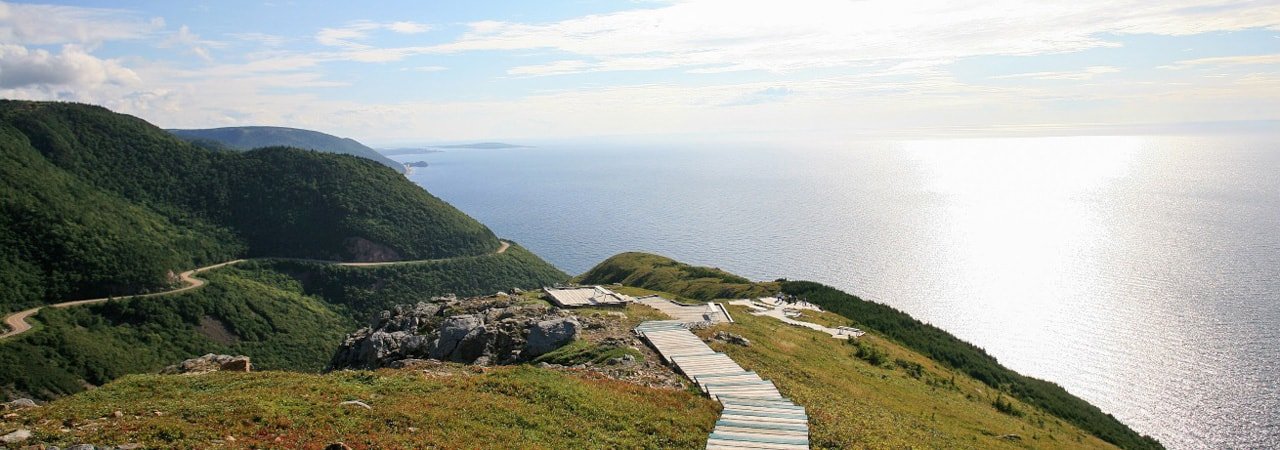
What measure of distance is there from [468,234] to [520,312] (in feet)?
336

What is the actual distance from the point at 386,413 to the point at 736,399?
34.5ft

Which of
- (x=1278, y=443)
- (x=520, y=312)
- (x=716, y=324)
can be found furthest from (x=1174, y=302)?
(x=520, y=312)

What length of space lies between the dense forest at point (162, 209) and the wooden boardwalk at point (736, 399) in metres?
91.0

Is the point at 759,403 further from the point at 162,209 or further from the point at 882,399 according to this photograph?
the point at 162,209

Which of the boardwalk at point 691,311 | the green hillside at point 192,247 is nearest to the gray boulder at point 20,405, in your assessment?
the boardwalk at point 691,311

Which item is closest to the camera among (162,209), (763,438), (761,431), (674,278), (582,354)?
(763,438)

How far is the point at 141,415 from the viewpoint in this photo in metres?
17.5

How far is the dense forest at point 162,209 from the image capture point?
3529 inches

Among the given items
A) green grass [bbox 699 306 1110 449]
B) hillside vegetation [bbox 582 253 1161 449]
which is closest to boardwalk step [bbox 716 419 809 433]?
green grass [bbox 699 306 1110 449]

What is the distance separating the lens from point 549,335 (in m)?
31.2

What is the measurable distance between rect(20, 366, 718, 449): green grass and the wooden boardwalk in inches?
30.1

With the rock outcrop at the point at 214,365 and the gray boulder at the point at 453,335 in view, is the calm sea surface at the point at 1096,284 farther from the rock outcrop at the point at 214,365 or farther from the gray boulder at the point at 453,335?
the rock outcrop at the point at 214,365

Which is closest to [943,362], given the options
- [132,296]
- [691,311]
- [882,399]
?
[691,311]

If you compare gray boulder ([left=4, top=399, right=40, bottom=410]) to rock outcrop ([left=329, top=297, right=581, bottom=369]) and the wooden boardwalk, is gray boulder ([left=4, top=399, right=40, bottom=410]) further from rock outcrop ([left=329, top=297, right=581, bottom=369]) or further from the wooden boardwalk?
the wooden boardwalk
